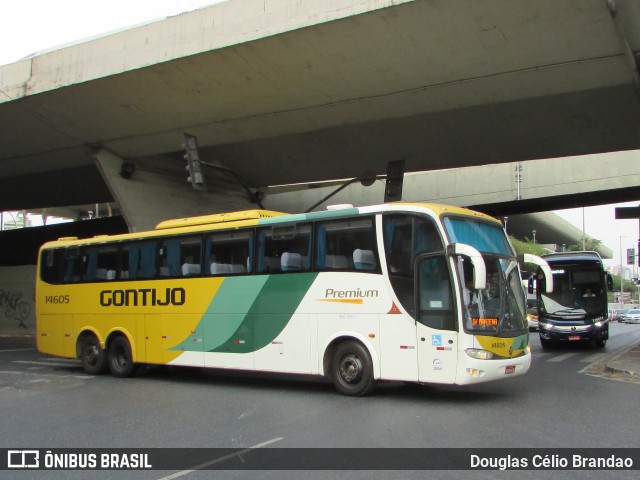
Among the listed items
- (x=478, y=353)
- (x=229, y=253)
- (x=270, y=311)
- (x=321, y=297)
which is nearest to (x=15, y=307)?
(x=229, y=253)

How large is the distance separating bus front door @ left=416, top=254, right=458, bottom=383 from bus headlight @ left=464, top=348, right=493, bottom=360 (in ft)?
0.68

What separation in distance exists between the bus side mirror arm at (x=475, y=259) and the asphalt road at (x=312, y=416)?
1.90 metres

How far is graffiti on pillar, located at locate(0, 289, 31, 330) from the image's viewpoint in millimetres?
30359

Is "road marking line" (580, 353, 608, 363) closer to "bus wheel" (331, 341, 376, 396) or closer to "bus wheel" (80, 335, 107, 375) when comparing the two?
"bus wheel" (331, 341, 376, 396)

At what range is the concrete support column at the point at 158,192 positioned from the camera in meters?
22.3

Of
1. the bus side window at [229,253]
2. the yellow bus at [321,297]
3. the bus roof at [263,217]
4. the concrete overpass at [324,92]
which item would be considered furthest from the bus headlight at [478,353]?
the concrete overpass at [324,92]

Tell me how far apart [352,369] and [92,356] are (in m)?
7.58

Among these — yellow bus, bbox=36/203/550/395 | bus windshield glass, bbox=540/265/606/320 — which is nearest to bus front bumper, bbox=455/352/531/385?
yellow bus, bbox=36/203/550/395

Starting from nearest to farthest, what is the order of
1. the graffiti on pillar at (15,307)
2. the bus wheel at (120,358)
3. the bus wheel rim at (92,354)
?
1. the bus wheel at (120,358)
2. the bus wheel rim at (92,354)
3. the graffiti on pillar at (15,307)

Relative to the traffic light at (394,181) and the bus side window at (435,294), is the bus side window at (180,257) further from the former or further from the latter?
the traffic light at (394,181)

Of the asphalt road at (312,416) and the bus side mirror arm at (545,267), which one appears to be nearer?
the asphalt road at (312,416)

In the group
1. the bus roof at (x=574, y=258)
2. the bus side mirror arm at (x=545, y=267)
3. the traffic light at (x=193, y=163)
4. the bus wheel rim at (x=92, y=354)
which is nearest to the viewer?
the bus side mirror arm at (x=545, y=267)

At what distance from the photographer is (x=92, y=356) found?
1460cm

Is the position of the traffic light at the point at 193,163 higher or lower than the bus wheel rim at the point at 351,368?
higher
